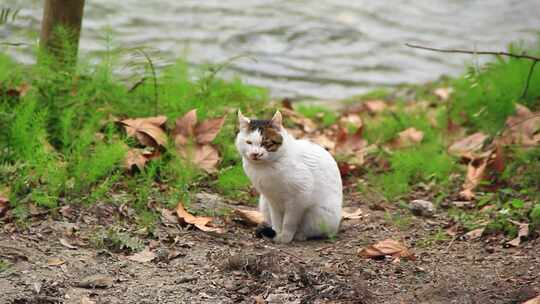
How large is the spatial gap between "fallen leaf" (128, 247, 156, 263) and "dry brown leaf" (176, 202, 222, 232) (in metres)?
0.43

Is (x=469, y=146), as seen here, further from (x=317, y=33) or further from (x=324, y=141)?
(x=317, y=33)

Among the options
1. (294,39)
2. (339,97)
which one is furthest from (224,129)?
(294,39)

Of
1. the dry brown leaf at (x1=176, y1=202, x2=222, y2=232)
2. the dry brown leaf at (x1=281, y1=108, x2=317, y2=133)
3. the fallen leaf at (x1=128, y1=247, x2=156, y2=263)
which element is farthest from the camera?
the dry brown leaf at (x1=281, y1=108, x2=317, y2=133)

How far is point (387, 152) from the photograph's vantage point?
19.4 feet

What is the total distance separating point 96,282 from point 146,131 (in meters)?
1.67

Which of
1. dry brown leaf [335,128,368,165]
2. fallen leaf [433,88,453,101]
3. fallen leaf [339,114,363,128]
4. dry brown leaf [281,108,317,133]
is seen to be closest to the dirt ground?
dry brown leaf [335,128,368,165]

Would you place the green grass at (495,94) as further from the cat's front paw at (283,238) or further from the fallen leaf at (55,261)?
the fallen leaf at (55,261)

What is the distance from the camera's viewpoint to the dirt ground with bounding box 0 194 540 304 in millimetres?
3422

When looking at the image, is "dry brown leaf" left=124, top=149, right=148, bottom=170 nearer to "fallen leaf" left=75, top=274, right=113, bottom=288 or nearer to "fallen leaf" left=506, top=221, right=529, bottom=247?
"fallen leaf" left=75, top=274, right=113, bottom=288

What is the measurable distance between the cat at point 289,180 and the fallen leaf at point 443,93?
10.6 ft

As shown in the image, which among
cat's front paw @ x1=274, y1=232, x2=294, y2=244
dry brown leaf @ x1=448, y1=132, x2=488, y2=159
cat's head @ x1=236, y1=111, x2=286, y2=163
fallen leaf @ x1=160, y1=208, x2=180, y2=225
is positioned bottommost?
cat's front paw @ x1=274, y1=232, x2=294, y2=244

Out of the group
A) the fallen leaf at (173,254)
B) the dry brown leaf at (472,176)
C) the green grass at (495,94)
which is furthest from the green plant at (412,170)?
the fallen leaf at (173,254)

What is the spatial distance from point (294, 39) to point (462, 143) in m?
4.21

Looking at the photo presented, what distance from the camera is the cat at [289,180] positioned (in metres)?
4.17
